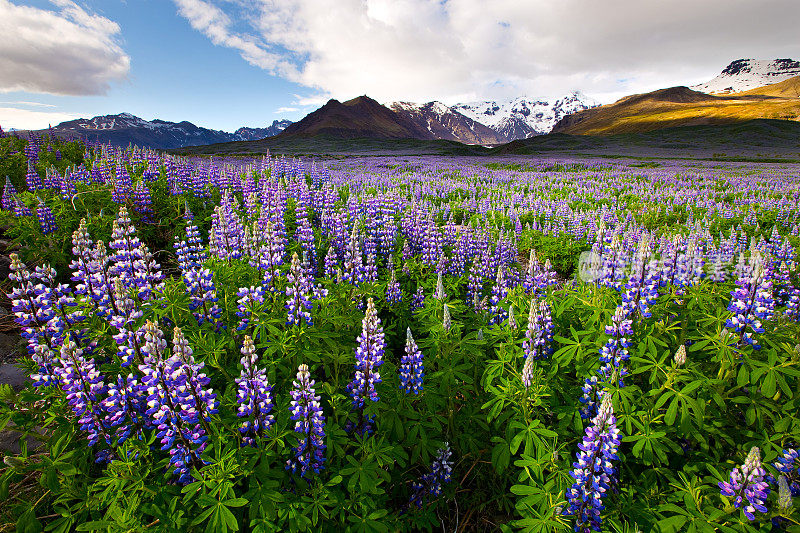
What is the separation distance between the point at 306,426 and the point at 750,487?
262 centimetres

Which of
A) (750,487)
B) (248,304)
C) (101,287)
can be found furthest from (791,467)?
(101,287)

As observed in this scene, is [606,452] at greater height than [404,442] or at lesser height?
greater

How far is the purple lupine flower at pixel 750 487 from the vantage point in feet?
5.91

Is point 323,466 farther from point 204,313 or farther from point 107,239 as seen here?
point 107,239

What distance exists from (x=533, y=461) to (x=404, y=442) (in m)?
0.96

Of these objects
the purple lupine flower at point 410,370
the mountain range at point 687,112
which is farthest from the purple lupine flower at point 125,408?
the mountain range at point 687,112

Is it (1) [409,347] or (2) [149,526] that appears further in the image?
(1) [409,347]

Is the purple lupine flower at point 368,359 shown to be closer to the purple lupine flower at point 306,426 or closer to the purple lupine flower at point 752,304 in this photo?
the purple lupine flower at point 306,426

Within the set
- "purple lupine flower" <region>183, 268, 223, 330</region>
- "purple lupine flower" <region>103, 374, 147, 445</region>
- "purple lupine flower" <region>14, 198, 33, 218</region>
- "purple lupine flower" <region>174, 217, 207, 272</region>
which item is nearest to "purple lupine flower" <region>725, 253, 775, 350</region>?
"purple lupine flower" <region>183, 268, 223, 330</region>

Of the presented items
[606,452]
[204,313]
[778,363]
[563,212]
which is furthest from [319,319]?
[563,212]

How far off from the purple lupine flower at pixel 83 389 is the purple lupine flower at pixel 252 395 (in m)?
1.00

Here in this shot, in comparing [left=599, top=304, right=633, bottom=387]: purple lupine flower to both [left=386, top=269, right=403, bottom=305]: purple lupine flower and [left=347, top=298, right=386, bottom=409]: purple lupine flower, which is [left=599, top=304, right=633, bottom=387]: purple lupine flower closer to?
[left=347, top=298, right=386, bottom=409]: purple lupine flower

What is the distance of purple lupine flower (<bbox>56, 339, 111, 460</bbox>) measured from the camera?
2.29 metres

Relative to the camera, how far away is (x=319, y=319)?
3322 millimetres
